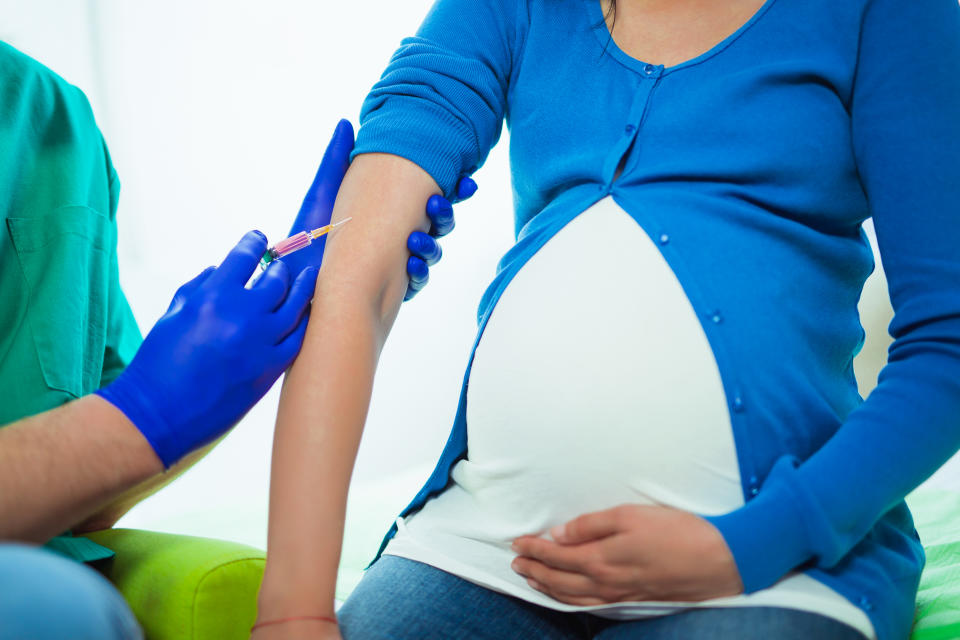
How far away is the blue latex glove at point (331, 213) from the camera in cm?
101

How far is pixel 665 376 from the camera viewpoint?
814 millimetres

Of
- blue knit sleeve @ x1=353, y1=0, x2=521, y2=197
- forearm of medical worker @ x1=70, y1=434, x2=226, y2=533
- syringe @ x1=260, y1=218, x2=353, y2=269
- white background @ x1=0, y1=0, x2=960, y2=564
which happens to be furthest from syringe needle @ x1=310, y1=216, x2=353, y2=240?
white background @ x1=0, y1=0, x2=960, y2=564

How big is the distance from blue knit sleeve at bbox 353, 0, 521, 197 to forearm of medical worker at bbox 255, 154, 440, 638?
0.03 meters

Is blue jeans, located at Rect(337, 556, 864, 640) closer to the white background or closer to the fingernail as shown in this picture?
the fingernail

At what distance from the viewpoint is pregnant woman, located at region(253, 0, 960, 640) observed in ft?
2.48

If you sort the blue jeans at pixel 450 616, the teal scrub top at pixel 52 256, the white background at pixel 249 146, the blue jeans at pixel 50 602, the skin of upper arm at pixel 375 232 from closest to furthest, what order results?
1. the blue jeans at pixel 50 602
2. the blue jeans at pixel 450 616
3. the skin of upper arm at pixel 375 232
4. the teal scrub top at pixel 52 256
5. the white background at pixel 249 146

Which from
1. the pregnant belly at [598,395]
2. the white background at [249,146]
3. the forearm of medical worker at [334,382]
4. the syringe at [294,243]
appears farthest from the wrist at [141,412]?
the white background at [249,146]

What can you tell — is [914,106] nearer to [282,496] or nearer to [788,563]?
[788,563]

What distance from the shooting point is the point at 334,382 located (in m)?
0.87

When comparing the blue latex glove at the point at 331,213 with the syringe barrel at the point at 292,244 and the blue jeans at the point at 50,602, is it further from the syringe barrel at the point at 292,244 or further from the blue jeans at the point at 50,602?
the blue jeans at the point at 50,602

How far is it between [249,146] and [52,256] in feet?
5.13

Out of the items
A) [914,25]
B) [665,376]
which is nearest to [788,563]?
[665,376]

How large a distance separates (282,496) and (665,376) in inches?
17.4

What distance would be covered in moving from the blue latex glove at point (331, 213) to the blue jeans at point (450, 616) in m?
0.40
